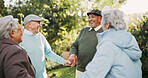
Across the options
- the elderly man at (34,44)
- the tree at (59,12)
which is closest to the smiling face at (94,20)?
the elderly man at (34,44)

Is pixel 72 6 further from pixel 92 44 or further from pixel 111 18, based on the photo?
pixel 111 18

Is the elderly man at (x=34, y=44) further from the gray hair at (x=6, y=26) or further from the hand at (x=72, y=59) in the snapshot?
the gray hair at (x=6, y=26)

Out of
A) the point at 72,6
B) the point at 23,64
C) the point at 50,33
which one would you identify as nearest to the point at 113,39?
the point at 23,64

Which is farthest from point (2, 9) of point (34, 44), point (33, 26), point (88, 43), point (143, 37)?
point (143, 37)

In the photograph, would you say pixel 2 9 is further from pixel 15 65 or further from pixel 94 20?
pixel 15 65

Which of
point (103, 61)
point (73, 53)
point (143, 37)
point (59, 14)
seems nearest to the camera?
point (103, 61)

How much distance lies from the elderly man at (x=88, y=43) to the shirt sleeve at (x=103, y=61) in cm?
156

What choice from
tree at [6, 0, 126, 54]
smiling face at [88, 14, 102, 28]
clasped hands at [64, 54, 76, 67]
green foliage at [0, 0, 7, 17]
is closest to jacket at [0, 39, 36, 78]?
clasped hands at [64, 54, 76, 67]

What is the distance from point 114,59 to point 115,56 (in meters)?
0.03

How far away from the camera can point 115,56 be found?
5.28ft

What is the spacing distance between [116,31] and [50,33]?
5.42 m

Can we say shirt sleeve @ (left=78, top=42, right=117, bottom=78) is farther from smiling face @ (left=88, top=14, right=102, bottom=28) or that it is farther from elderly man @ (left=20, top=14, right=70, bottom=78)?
smiling face @ (left=88, top=14, right=102, bottom=28)

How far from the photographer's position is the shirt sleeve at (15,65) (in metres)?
1.44

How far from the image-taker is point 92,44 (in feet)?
10.5
